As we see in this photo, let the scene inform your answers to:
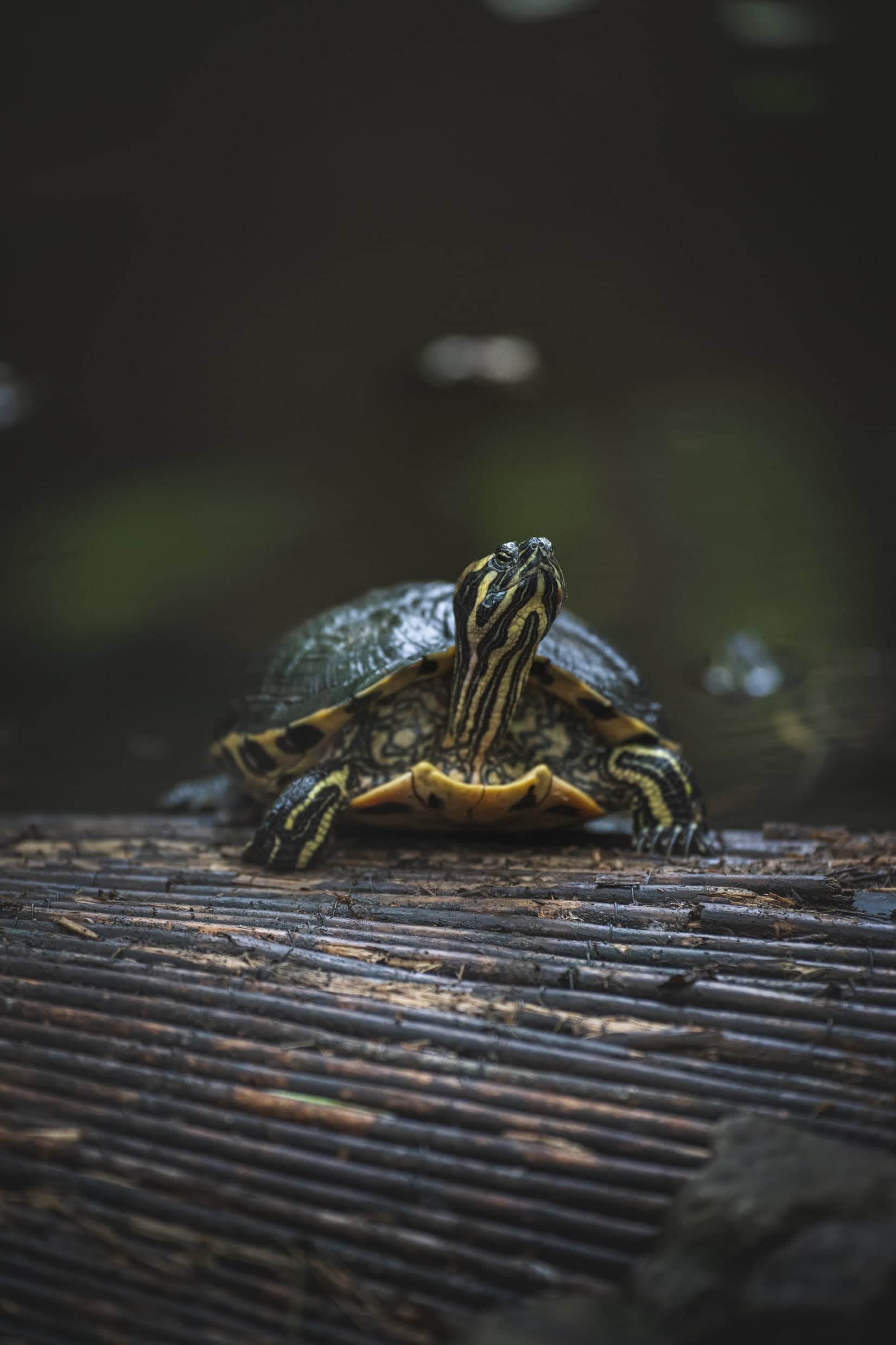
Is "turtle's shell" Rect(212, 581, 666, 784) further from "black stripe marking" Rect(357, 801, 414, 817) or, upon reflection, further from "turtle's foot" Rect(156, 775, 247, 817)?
"turtle's foot" Rect(156, 775, 247, 817)

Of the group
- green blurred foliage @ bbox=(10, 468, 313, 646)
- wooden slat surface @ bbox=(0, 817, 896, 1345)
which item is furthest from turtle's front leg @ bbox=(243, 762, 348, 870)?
green blurred foliage @ bbox=(10, 468, 313, 646)

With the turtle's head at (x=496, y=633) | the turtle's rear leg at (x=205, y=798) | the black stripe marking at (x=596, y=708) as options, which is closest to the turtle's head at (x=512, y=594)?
the turtle's head at (x=496, y=633)

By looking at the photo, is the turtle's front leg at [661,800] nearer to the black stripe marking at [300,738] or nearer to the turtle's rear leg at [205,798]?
the black stripe marking at [300,738]

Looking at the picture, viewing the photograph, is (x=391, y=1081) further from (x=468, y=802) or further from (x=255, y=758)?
(x=255, y=758)

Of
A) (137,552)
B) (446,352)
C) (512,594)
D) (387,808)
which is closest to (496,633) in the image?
(512,594)

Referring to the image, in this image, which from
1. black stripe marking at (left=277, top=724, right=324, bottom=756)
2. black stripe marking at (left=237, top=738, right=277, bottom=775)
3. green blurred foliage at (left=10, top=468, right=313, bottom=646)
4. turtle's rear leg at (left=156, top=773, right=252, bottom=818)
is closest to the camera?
black stripe marking at (left=277, top=724, right=324, bottom=756)

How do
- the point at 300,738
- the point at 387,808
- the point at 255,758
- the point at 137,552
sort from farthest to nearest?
the point at 137,552
the point at 255,758
the point at 300,738
the point at 387,808
